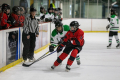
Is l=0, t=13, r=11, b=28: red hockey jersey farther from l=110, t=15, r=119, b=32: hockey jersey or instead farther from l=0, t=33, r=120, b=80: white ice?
l=110, t=15, r=119, b=32: hockey jersey

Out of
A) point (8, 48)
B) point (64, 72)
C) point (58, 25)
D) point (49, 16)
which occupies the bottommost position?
point (64, 72)

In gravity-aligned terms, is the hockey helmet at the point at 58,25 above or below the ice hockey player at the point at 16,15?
below

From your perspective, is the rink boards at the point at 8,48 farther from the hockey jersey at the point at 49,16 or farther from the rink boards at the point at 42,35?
the hockey jersey at the point at 49,16

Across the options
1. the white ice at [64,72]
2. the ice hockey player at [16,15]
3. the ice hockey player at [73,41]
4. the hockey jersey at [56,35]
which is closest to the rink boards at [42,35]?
the ice hockey player at [16,15]

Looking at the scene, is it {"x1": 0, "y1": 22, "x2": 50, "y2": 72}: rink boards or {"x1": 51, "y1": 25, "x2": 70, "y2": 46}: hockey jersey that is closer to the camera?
{"x1": 0, "y1": 22, "x2": 50, "y2": 72}: rink boards

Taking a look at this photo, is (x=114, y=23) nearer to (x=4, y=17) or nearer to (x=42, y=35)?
(x=42, y=35)

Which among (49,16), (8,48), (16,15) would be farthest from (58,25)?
(49,16)

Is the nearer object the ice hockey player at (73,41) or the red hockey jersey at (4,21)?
the ice hockey player at (73,41)

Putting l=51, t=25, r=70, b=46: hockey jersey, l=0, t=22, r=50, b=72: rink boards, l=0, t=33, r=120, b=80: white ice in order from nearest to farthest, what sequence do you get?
1. l=0, t=33, r=120, b=80: white ice
2. l=0, t=22, r=50, b=72: rink boards
3. l=51, t=25, r=70, b=46: hockey jersey

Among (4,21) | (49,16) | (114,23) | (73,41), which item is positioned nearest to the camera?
(73,41)

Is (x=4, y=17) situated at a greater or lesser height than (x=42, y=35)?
greater

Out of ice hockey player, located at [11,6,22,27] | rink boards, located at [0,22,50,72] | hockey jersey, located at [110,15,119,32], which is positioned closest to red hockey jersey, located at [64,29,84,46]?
rink boards, located at [0,22,50,72]

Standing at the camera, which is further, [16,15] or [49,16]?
[49,16]

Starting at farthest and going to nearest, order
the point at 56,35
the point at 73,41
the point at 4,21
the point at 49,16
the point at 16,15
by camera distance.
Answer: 1. the point at 49,16
2. the point at 16,15
3. the point at 4,21
4. the point at 56,35
5. the point at 73,41
